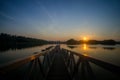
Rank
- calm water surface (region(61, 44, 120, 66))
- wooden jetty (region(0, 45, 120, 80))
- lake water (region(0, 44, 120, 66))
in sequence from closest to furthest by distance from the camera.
A: 1. wooden jetty (region(0, 45, 120, 80))
2. lake water (region(0, 44, 120, 66))
3. calm water surface (region(61, 44, 120, 66))

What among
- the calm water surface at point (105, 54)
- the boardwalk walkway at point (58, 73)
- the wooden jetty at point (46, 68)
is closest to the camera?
the wooden jetty at point (46, 68)

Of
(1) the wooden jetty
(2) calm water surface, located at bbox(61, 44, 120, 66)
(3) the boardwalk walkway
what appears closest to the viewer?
(1) the wooden jetty

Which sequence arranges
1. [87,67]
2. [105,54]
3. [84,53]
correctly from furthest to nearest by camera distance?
[84,53] < [105,54] < [87,67]

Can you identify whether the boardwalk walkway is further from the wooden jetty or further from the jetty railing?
the jetty railing

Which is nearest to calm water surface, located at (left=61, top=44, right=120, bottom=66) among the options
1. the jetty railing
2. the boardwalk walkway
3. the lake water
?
the lake water

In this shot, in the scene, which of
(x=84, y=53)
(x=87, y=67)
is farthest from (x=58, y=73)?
(x=84, y=53)

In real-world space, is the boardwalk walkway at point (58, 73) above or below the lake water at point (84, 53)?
above

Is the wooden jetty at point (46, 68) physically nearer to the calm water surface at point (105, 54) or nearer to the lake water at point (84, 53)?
the calm water surface at point (105, 54)

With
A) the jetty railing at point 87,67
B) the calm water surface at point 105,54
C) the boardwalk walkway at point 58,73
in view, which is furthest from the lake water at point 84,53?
the jetty railing at point 87,67

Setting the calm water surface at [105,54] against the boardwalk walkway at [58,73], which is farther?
the calm water surface at [105,54]

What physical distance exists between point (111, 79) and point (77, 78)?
9.43m

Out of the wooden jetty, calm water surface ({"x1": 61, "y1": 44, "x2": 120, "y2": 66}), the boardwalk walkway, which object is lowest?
calm water surface ({"x1": 61, "y1": 44, "x2": 120, "y2": 66})

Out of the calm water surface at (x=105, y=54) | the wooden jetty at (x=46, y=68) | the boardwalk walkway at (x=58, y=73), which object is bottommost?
the calm water surface at (x=105, y=54)

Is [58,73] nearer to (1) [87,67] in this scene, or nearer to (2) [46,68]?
(2) [46,68]
